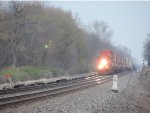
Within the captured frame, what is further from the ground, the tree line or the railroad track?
the tree line

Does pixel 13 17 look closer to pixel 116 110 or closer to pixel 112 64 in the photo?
pixel 112 64

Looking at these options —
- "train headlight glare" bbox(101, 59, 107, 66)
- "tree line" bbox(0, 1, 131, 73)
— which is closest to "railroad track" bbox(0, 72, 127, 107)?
"tree line" bbox(0, 1, 131, 73)

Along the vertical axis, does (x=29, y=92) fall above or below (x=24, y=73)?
below

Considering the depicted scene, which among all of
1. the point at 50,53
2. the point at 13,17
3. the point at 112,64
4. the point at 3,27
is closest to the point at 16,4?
the point at 13,17

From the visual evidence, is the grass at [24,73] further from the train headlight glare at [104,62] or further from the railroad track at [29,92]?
the railroad track at [29,92]

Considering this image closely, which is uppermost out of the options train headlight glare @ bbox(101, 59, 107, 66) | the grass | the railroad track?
train headlight glare @ bbox(101, 59, 107, 66)

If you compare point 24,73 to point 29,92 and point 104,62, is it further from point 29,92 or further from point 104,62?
point 29,92

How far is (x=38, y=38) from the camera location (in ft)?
170

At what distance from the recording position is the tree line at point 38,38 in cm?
4375

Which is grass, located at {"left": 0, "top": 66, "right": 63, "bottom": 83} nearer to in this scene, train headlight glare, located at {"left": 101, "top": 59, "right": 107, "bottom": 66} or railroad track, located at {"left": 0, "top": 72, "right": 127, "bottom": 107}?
train headlight glare, located at {"left": 101, "top": 59, "right": 107, "bottom": 66}

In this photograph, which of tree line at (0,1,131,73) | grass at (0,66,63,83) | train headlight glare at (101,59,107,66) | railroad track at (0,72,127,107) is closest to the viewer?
railroad track at (0,72,127,107)

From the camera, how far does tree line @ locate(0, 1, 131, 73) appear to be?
4375cm

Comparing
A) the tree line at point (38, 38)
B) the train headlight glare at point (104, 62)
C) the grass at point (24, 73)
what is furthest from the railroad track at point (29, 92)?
the train headlight glare at point (104, 62)

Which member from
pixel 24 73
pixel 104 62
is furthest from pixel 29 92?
pixel 104 62
